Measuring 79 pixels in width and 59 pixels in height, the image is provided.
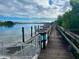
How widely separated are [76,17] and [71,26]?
2419mm

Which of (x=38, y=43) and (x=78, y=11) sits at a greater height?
(x=78, y=11)

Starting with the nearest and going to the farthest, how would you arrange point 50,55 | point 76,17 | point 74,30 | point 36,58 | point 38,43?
point 36,58 < point 50,55 < point 38,43 < point 76,17 < point 74,30

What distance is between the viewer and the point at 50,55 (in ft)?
38.7

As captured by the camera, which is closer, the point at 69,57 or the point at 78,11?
the point at 69,57

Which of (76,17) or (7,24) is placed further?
(7,24)

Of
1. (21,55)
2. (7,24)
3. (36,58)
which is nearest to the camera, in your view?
(21,55)

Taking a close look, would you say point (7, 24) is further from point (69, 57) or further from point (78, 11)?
point (69, 57)

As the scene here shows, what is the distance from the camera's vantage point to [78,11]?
25.5 m

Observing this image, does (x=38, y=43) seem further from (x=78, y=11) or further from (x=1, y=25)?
(x=1, y=25)

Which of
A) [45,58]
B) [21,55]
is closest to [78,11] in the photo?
[45,58]

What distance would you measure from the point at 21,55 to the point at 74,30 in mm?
17312

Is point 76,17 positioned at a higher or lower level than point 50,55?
higher

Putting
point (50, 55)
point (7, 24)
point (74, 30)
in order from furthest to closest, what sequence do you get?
point (7, 24) → point (74, 30) → point (50, 55)

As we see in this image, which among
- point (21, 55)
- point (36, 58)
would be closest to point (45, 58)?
point (36, 58)
